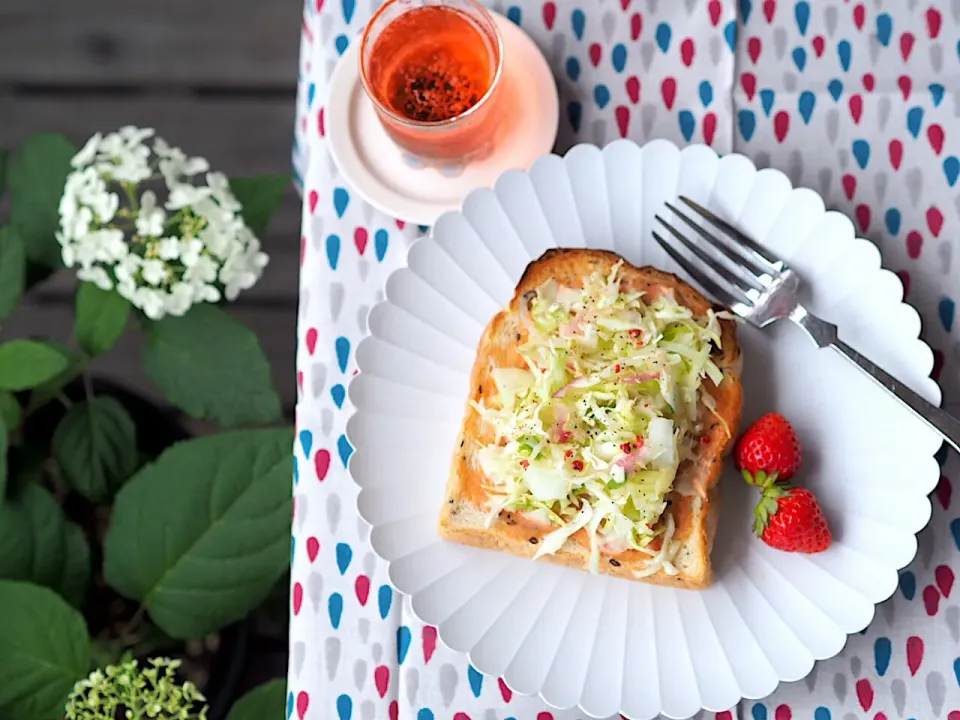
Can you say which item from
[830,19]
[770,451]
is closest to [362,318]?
[770,451]

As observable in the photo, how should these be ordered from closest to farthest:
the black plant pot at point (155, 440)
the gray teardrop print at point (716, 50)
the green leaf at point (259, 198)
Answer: the gray teardrop print at point (716, 50)
the green leaf at point (259, 198)
the black plant pot at point (155, 440)

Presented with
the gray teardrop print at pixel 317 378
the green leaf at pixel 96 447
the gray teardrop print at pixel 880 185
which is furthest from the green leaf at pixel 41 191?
the gray teardrop print at pixel 880 185

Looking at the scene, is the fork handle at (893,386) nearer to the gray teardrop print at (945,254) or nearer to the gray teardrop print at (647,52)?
the gray teardrop print at (945,254)

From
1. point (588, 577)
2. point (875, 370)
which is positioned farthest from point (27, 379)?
point (875, 370)

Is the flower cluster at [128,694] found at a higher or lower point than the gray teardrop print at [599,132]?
lower

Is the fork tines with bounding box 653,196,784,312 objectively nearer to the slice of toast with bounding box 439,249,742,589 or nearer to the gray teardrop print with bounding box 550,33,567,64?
the slice of toast with bounding box 439,249,742,589

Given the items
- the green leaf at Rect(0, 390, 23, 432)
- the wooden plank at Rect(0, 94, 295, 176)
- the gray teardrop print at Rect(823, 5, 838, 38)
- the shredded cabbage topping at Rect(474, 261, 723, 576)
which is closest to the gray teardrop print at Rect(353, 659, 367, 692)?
the shredded cabbage topping at Rect(474, 261, 723, 576)

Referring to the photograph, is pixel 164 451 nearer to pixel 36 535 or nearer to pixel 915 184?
pixel 36 535
